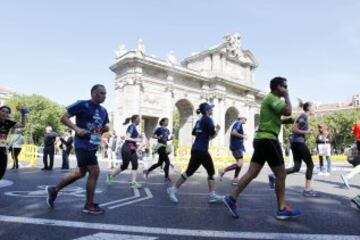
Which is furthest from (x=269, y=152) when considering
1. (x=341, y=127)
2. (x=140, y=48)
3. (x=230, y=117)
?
(x=341, y=127)

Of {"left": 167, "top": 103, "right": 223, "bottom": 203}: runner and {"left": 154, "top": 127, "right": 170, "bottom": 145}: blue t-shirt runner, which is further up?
{"left": 154, "top": 127, "right": 170, "bottom": 145}: blue t-shirt runner

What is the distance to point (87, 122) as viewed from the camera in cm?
511

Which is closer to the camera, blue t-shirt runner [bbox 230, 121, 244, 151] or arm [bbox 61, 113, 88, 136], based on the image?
arm [bbox 61, 113, 88, 136]

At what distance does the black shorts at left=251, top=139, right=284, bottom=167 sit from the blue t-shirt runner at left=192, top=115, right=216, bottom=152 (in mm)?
1597

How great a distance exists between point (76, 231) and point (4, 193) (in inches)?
148

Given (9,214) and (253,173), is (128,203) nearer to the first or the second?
(9,214)

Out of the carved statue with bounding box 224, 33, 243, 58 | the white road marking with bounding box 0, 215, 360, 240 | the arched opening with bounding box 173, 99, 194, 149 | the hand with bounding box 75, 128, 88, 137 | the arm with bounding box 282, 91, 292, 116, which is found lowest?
the white road marking with bounding box 0, 215, 360, 240

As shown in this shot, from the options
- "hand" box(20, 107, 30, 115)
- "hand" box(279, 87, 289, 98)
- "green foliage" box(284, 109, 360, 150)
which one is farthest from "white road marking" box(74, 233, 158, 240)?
"green foliage" box(284, 109, 360, 150)

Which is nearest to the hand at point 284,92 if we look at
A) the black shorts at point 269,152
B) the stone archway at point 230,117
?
the black shorts at point 269,152

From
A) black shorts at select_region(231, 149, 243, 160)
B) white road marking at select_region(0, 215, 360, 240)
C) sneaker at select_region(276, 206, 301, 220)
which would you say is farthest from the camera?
black shorts at select_region(231, 149, 243, 160)

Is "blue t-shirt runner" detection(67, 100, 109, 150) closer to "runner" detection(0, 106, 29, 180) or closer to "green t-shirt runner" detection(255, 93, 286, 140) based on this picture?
"runner" detection(0, 106, 29, 180)

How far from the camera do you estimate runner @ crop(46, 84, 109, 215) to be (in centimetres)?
498

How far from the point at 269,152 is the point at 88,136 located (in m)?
2.51

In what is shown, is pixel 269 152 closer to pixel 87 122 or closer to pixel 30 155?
pixel 87 122
